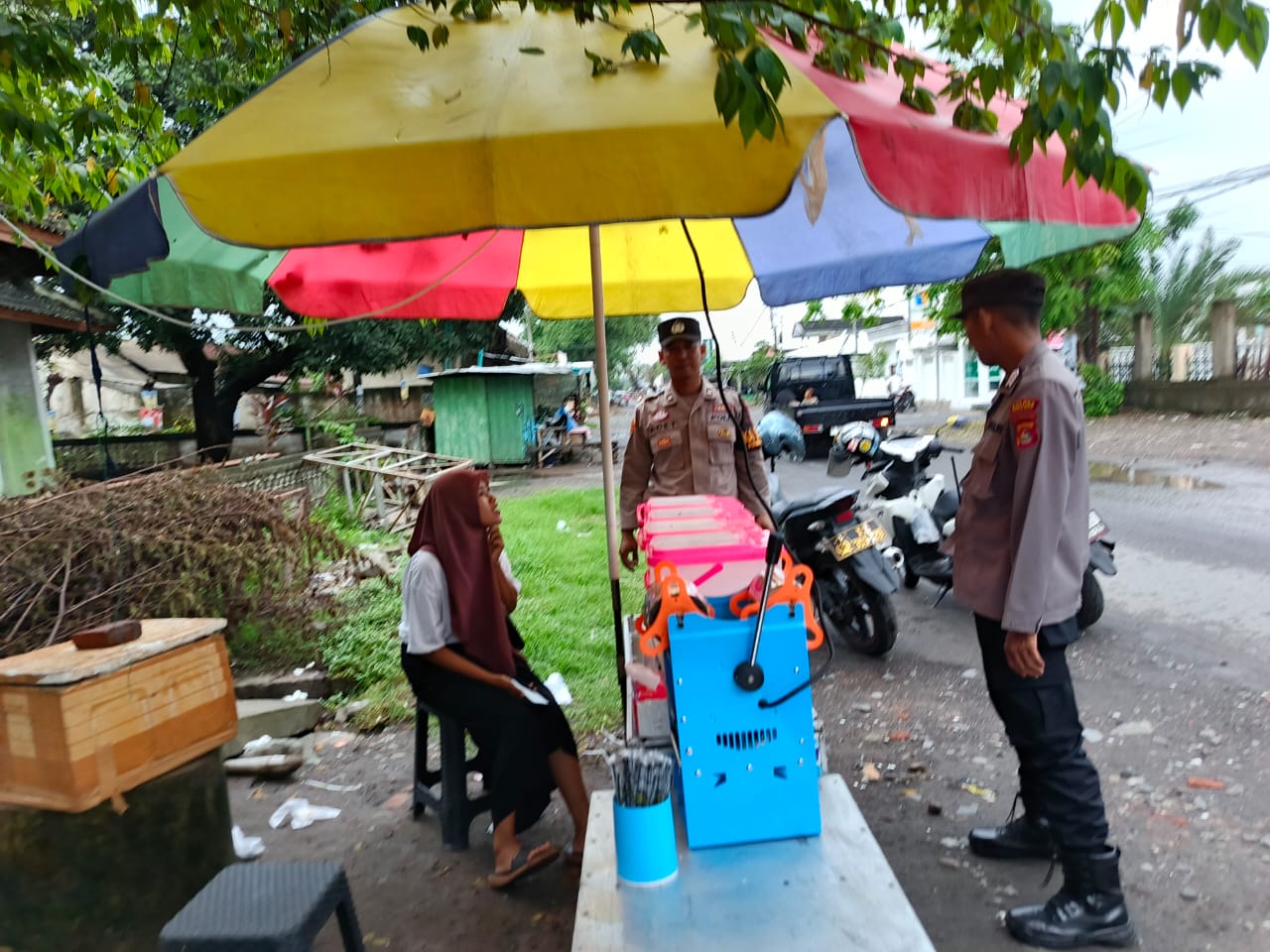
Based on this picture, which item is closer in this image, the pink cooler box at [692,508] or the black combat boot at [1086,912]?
the black combat boot at [1086,912]

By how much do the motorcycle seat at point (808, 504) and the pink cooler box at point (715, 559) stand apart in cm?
255

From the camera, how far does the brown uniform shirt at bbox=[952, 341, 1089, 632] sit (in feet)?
7.38

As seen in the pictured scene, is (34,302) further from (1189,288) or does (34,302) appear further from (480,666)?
(1189,288)

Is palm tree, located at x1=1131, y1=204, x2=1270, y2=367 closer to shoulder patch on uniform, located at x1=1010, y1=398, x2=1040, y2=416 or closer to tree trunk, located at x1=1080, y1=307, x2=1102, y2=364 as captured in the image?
tree trunk, located at x1=1080, y1=307, x2=1102, y2=364

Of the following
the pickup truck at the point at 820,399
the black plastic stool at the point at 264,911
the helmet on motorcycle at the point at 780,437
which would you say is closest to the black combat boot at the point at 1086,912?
the black plastic stool at the point at 264,911

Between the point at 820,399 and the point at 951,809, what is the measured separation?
13956 mm

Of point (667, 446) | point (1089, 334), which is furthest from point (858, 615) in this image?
point (1089, 334)

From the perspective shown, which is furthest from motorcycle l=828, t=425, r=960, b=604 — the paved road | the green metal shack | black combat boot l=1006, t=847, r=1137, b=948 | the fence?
the fence

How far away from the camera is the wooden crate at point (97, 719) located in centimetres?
239

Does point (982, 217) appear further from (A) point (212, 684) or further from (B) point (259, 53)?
(B) point (259, 53)

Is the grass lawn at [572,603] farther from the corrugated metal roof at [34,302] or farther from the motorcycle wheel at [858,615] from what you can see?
the corrugated metal roof at [34,302]

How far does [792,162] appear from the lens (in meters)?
1.79

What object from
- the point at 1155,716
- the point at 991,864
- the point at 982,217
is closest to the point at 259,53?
the point at 982,217

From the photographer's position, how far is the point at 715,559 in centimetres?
210
